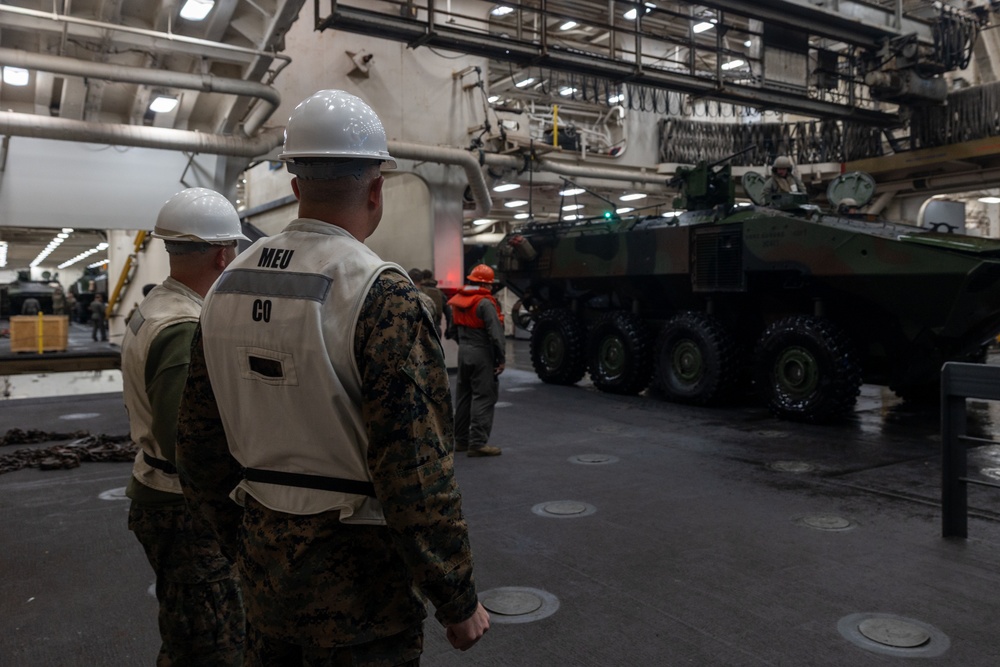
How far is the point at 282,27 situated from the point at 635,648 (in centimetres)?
733

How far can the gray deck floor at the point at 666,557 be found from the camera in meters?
3.13

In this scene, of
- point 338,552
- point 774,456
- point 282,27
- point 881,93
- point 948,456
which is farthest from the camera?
point 881,93

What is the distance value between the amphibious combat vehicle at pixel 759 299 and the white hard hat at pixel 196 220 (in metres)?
6.42

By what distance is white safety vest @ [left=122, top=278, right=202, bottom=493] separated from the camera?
2410 millimetres

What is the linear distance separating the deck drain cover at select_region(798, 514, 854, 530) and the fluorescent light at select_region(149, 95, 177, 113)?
353 inches

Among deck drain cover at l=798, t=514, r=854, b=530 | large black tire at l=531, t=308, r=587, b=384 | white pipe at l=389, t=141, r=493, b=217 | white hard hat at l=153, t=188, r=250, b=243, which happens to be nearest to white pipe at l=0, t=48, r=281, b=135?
white pipe at l=389, t=141, r=493, b=217

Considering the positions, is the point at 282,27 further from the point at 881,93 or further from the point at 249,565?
the point at 881,93

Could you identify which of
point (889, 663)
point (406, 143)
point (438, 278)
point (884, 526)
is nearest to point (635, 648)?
point (889, 663)

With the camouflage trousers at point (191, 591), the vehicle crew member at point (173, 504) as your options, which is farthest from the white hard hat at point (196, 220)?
the camouflage trousers at point (191, 591)

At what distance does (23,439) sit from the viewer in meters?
7.69

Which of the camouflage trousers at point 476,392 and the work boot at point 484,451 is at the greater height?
the camouflage trousers at point 476,392

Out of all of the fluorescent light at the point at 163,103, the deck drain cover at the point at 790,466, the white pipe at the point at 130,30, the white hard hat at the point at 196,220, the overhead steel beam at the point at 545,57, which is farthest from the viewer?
the fluorescent light at the point at 163,103

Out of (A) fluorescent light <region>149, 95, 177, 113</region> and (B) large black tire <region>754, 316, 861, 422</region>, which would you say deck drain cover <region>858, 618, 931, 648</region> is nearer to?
(B) large black tire <region>754, 316, 861, 422</region>

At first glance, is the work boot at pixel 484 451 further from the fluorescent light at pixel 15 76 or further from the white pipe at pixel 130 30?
the fluorescent light at pixel 15 76
